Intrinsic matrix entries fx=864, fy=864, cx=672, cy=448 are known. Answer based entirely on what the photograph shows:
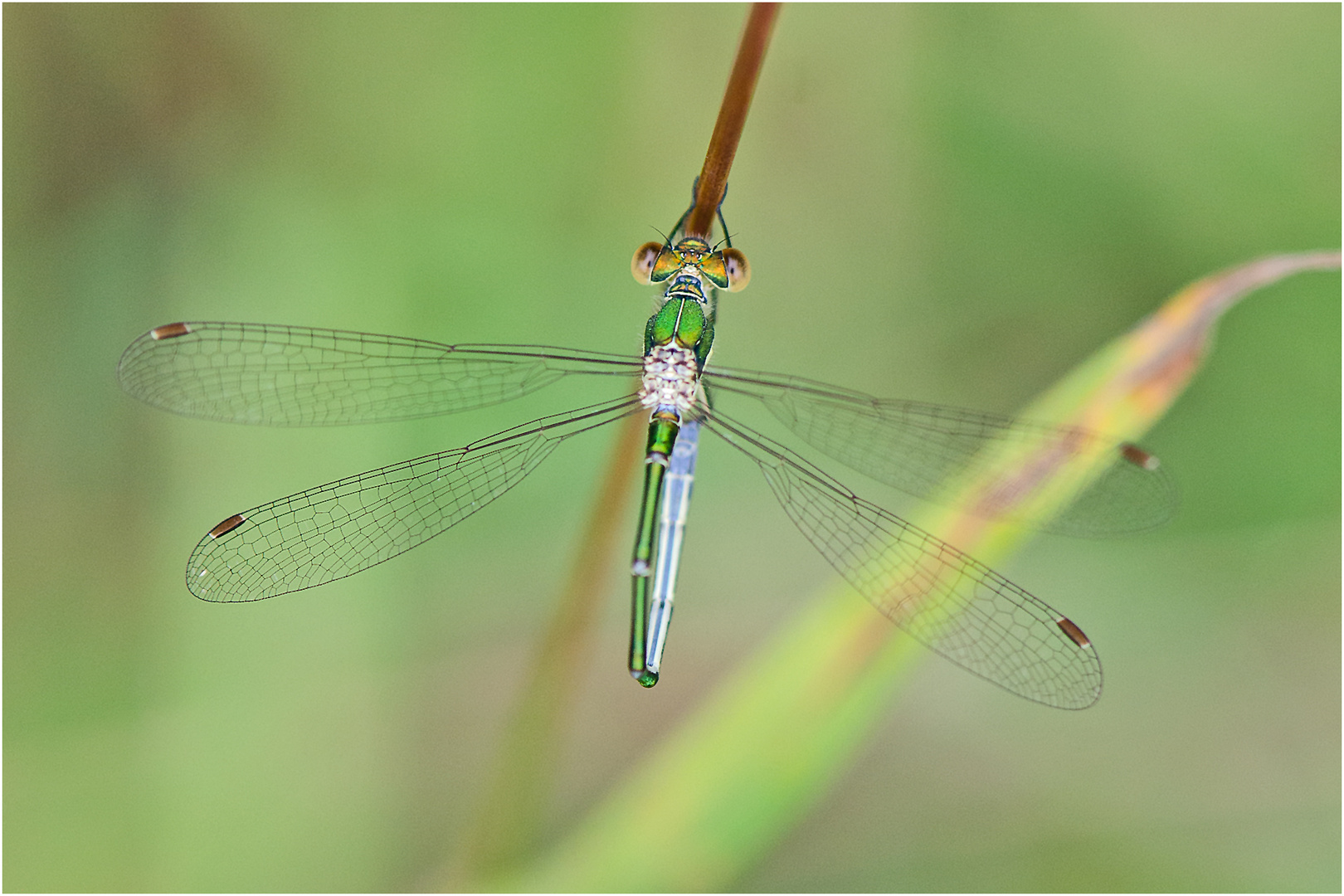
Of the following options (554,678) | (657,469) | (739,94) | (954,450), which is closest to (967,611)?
(954,450)

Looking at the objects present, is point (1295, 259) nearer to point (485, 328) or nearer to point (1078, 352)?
point (1078, 352)

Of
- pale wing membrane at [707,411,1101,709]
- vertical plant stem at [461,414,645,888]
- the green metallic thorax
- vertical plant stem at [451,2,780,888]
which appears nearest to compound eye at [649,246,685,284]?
the green metallic thorax

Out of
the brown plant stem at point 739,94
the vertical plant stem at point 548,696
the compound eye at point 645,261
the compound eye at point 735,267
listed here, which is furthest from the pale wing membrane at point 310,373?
the brown plant stem at point 739,94

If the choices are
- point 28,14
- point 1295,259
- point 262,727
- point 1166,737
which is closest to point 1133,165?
point 1295,259

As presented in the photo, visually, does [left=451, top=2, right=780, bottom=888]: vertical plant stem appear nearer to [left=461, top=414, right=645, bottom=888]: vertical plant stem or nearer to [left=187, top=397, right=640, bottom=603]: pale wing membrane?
[left=461, top=414, right=645, bottom=888]: vertical plant stem

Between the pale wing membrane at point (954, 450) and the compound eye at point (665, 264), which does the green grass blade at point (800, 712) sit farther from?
the compound eye at point (665, 264)

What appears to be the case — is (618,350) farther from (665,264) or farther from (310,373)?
(310,373)

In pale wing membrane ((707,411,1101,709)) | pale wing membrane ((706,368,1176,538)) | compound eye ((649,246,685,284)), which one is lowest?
pale wing membrane ((707,411,1101,709))
